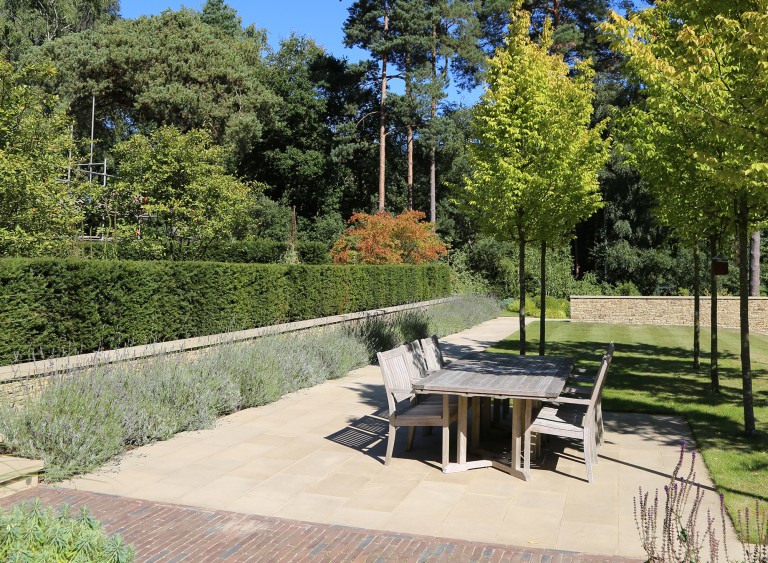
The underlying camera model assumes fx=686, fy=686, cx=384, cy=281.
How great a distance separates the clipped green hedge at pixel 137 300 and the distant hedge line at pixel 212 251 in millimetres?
4237

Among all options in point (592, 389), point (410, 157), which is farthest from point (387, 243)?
point (592, 389)

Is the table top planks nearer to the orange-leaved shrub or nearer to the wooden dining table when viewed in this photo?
the wooden dining table

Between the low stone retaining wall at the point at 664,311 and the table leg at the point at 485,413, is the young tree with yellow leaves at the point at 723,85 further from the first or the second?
the low stone retaining wall at the point at 664,311

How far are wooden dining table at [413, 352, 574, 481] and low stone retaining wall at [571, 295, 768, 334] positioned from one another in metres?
18.0

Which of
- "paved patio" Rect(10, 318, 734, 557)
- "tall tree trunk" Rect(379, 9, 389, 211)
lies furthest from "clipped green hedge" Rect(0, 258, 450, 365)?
"tall tree trunk" Rect(379, 9, 389, 211)

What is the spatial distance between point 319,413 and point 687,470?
173 inches

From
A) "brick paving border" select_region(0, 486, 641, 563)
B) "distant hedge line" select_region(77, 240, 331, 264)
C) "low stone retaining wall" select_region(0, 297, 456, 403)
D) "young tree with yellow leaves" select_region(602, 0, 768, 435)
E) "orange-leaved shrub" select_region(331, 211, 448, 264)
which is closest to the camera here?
"brick paving border" select_region(0, 486, 641, 563)

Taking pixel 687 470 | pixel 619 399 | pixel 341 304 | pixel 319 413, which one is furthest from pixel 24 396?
pixel 341 304

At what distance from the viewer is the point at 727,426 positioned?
8.23m

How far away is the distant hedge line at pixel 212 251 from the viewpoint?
1758cm

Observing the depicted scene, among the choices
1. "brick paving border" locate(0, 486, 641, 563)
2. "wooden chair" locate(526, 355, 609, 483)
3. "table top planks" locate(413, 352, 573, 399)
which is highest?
"table top planks" locate(413, 352, 573, 399)

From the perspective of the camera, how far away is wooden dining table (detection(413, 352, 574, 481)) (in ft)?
19.9

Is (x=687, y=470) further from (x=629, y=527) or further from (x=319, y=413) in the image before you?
(x=319, y=413)

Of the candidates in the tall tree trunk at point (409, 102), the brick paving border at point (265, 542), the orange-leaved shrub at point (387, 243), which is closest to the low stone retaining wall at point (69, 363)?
the brick paving border at point (265, 542)
